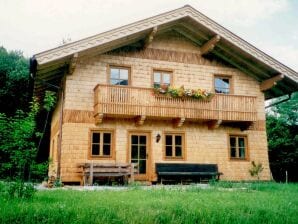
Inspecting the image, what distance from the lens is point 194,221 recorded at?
19.1 feet

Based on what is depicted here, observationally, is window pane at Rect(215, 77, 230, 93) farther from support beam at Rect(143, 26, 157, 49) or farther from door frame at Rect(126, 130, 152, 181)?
door frame at Rect(126, 130, 152, 181)

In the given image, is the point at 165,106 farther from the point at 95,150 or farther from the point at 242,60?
the point at 242,60

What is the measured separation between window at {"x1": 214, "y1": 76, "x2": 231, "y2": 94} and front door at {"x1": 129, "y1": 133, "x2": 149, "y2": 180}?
446 centimetres

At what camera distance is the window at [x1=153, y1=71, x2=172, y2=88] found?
679 inches

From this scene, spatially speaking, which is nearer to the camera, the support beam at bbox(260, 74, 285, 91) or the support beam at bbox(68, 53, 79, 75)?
the support beam at bbox(68, 53, 79, 75)

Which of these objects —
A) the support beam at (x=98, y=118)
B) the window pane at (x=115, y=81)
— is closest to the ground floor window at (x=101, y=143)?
the support beam at (x=98, y=118)

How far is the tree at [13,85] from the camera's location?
25.1 metres

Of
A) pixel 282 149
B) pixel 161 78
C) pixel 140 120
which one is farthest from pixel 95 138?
pixel 282 149

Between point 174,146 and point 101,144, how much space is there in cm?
339

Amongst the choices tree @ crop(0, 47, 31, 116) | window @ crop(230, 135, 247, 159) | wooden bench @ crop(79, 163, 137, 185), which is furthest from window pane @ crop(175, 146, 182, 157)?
tree @ crop(0, 47, 31, 116)

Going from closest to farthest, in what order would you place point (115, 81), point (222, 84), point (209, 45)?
point (115, 81) → point (209, 45) → point (222, 84)

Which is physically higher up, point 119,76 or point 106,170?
point 119,76

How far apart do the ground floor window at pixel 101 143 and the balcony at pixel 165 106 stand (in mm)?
716

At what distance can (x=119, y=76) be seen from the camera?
16672mm
